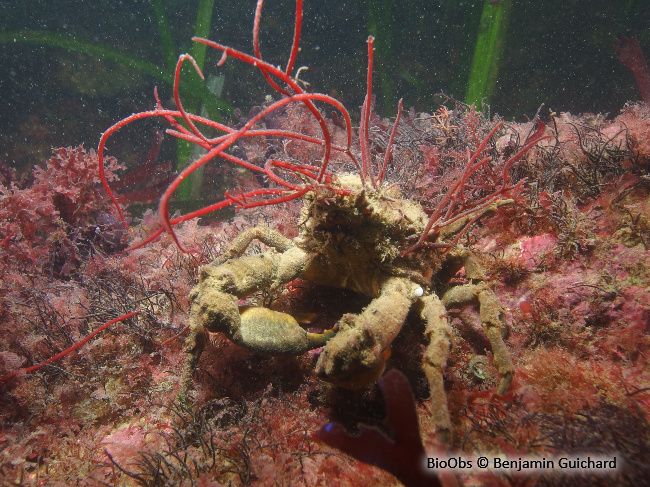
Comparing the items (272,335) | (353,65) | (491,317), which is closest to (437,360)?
(491,317)

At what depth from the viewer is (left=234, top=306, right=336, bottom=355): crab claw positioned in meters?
1.91

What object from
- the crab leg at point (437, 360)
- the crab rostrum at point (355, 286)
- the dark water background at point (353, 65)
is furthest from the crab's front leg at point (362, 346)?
the dark water background at point (353, 65)

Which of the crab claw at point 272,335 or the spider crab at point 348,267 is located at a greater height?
the spider crab at point 348,267

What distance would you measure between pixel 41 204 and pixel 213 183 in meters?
5.04

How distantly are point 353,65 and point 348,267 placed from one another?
11.0 meters

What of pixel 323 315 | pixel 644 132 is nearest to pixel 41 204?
pixel 323 315

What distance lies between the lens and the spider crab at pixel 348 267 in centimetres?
169

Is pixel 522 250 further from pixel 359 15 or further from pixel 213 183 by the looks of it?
pixel 359 15

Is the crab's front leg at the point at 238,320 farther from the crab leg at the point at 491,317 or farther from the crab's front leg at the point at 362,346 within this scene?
the crab leg at the point at 491,317

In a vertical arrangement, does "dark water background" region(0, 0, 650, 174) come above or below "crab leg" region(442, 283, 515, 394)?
above

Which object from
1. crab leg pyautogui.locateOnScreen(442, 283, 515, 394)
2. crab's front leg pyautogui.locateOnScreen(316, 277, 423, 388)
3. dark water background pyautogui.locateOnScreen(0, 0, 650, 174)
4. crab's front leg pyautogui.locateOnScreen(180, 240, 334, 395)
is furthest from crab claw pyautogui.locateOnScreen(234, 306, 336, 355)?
dark water background pyautogui.locateOnScreen(0, 0, 650, 174)

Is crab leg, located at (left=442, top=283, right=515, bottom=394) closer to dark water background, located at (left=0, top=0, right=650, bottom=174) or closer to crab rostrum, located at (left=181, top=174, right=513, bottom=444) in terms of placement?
crab rostrum, located at (left=181, top=174, right=513, bottom=444)

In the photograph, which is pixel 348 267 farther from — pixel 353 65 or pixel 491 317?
pixel 353 65

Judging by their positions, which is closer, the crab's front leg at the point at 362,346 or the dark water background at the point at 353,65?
the crab's front leg at the point at 362,346
